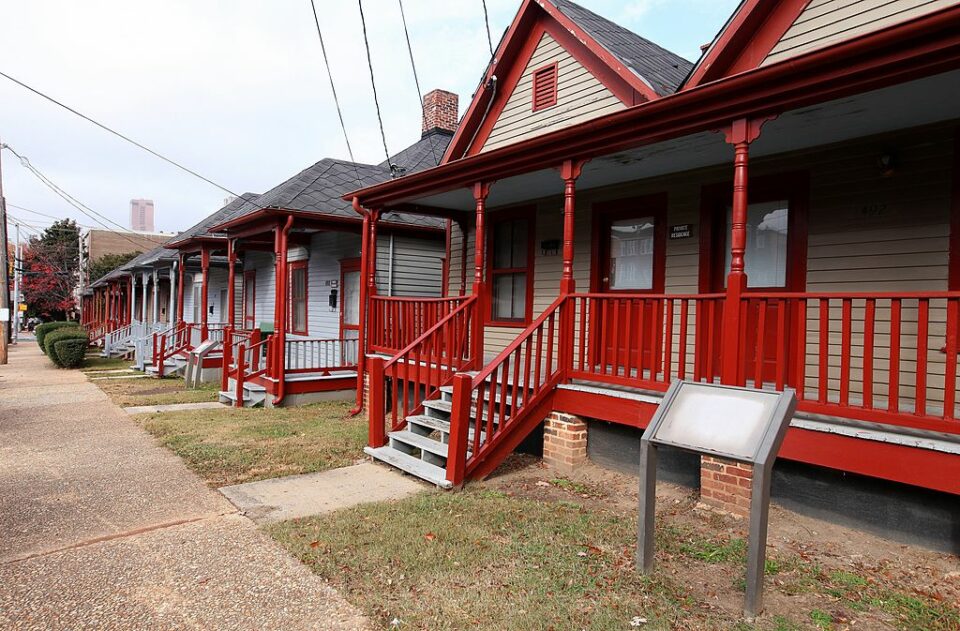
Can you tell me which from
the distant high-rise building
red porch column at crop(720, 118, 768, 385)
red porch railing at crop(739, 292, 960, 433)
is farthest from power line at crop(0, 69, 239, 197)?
the distant high-rise building

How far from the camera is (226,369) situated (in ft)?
37.2

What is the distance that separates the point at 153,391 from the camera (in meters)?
12.6

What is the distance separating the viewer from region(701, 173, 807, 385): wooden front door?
608cm

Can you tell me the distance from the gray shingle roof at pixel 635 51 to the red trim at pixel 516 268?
7.75 ft

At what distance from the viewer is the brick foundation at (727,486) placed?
4652 millimetres

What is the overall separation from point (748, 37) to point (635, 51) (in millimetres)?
2213

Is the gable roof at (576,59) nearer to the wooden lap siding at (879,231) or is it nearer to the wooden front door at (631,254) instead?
the wooden front door at (631,254)

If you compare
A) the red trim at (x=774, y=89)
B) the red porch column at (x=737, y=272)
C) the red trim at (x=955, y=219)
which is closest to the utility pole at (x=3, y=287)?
the red trim at (x=774, y=89)

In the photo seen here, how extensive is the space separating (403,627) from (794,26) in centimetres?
673

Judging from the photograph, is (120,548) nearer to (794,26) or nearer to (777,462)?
(777,462)

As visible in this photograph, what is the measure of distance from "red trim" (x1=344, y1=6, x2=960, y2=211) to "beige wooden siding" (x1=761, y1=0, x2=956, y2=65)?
154 centimetres

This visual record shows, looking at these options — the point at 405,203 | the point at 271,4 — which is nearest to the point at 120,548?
the point at 405,203

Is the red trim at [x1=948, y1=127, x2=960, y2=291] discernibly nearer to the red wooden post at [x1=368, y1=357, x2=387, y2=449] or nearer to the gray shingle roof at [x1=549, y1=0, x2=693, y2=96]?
the gray shingle roof at [x1=549, y1=0, x2=693, y2=96]

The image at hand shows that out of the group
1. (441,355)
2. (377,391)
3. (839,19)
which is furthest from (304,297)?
(839,19)
